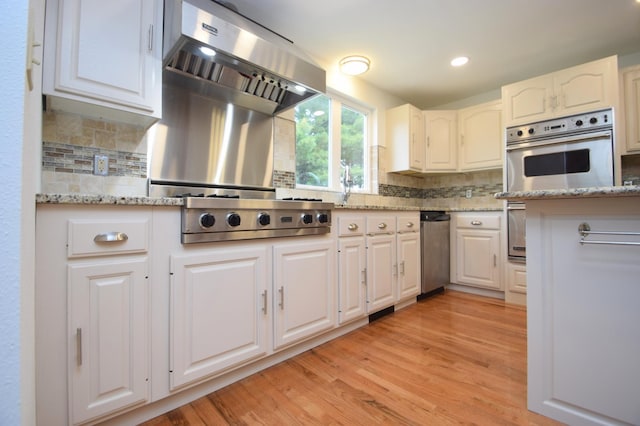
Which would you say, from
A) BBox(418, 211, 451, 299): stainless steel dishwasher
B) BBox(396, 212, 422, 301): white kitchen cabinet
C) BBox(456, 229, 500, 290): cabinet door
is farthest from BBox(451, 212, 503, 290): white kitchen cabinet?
BBox(396, 212, 422, 301): white kitchen cabinet

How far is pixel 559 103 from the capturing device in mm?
2672

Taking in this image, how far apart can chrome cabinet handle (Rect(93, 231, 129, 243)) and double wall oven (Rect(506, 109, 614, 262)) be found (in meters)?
3.16

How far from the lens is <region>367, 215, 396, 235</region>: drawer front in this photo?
87.7 inches

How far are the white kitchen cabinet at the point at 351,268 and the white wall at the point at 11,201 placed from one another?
166 centimetres

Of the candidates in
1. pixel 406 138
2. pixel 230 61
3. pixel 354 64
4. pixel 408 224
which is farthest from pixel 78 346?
pixel 406 138

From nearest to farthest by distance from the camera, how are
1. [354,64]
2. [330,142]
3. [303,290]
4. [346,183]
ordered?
[303,290]
[354,64]
[346,183]
[330,142]

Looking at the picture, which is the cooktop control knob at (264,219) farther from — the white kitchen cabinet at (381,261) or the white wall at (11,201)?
the white wall at (11,201)

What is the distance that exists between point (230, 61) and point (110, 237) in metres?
1.12

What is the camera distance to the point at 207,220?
1.29 m

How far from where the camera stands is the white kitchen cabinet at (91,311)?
38.1 inches

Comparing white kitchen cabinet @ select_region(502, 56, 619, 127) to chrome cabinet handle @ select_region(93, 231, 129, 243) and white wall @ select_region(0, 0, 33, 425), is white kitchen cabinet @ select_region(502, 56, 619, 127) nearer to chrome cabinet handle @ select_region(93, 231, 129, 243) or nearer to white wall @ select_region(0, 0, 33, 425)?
chrome cabinet handle @ select_region(93, 231, 129, 243)

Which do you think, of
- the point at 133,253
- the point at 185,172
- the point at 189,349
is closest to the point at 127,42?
the point at 185,172

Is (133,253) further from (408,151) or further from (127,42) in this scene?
(408,151)

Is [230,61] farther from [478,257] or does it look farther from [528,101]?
A: [478,257]
